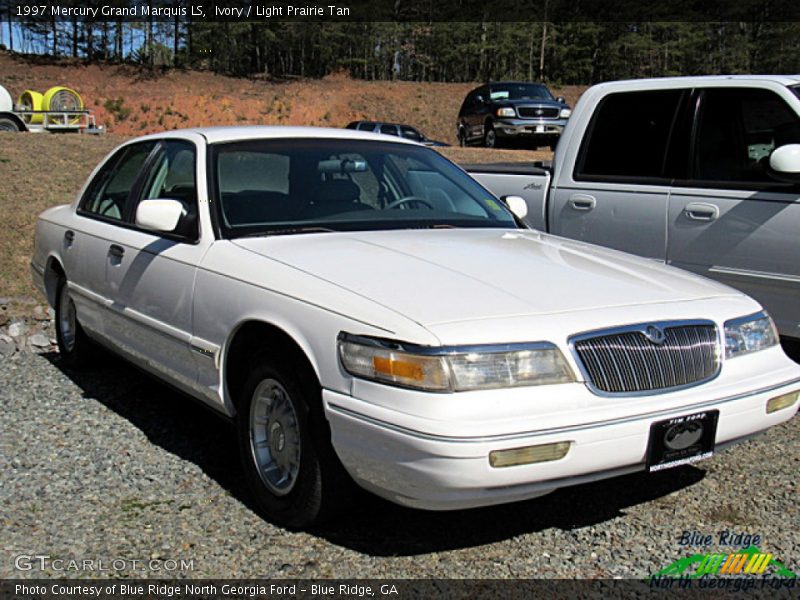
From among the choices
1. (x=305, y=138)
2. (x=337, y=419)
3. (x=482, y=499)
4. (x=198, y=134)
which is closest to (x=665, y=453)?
(x=482, y=499)

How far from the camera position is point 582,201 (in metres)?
6.16

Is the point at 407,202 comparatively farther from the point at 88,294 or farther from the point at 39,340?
the point at 39,340

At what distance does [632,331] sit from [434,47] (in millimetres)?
69818

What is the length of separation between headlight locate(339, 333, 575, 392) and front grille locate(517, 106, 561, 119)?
65.9 ft

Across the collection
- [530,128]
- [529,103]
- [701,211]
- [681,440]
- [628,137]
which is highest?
[529,103]

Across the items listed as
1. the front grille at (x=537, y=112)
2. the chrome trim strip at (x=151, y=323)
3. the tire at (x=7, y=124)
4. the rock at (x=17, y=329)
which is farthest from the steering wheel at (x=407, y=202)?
the tire at (x=7, y=124)

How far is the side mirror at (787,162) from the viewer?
5.00m

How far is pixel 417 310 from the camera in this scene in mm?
3117

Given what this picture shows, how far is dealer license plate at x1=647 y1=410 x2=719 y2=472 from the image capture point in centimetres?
314

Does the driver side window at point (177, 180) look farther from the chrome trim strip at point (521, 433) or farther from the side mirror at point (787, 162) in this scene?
the side mirror at point (787, 162)

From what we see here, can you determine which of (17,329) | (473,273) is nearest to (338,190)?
(473,273)

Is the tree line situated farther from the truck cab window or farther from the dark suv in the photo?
the truck cab window

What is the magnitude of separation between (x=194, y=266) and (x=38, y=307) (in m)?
3.79

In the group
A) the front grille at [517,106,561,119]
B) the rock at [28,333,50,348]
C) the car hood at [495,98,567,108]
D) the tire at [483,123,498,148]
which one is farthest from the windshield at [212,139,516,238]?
the tire at [483,123,498,148]
